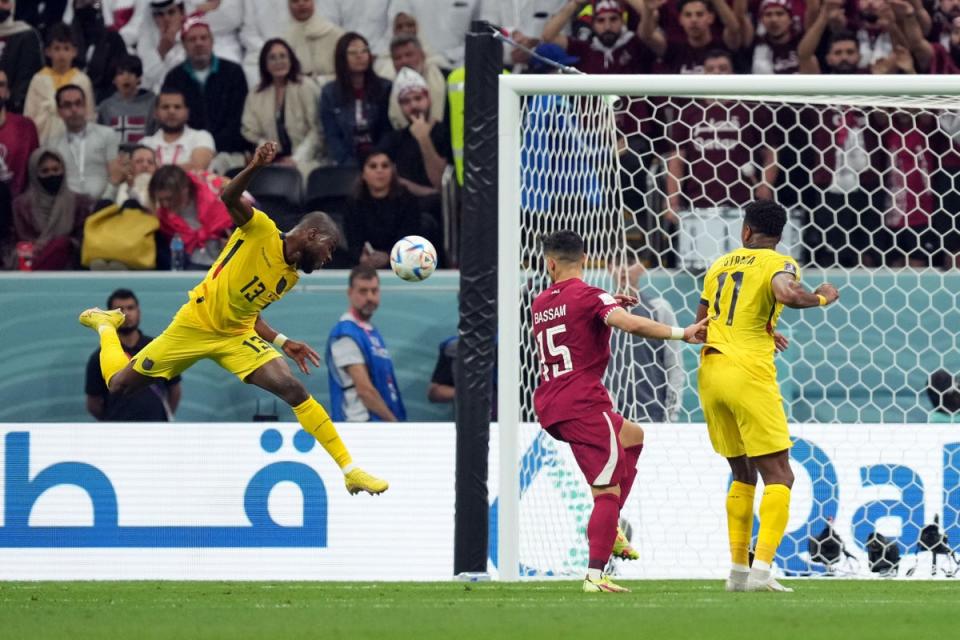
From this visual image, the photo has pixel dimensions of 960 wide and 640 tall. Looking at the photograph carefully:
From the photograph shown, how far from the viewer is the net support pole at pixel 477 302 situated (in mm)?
8609

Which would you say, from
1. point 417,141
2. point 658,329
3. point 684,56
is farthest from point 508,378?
point 684,56

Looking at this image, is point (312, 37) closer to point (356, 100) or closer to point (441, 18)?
point (356, 100)

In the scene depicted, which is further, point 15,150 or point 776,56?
point 15,150

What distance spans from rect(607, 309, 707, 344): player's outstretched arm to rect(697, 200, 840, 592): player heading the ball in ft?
0.75

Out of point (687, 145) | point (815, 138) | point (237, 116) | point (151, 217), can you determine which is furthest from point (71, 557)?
point (815, 138)

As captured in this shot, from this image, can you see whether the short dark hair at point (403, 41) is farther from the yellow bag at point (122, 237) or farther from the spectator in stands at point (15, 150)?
the spectator in stands at point (15, 150)

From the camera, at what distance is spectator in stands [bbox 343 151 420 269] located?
40.3 ft

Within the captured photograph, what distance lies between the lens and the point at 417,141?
12.7 meters

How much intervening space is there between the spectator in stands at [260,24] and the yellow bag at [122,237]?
202 centimetres

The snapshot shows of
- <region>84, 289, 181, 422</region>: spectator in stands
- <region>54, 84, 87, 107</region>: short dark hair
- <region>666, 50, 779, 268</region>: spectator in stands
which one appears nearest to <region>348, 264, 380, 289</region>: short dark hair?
A: <region>84, 289, 181, 422</region>: spectator in stands

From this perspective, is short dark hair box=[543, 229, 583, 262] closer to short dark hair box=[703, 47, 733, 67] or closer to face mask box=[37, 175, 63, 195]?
short dark hair box=[703, 47, 733, 67]

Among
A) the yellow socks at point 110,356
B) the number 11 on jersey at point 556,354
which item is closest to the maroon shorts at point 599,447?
Answer: the number 11 on jersey at point 556,354

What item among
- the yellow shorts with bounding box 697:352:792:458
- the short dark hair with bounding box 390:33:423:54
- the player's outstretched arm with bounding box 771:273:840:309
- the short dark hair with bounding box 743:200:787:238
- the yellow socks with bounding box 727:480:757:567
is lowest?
the yellow socks with bounding box 727:480:757:567

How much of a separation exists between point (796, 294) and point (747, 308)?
336mm
